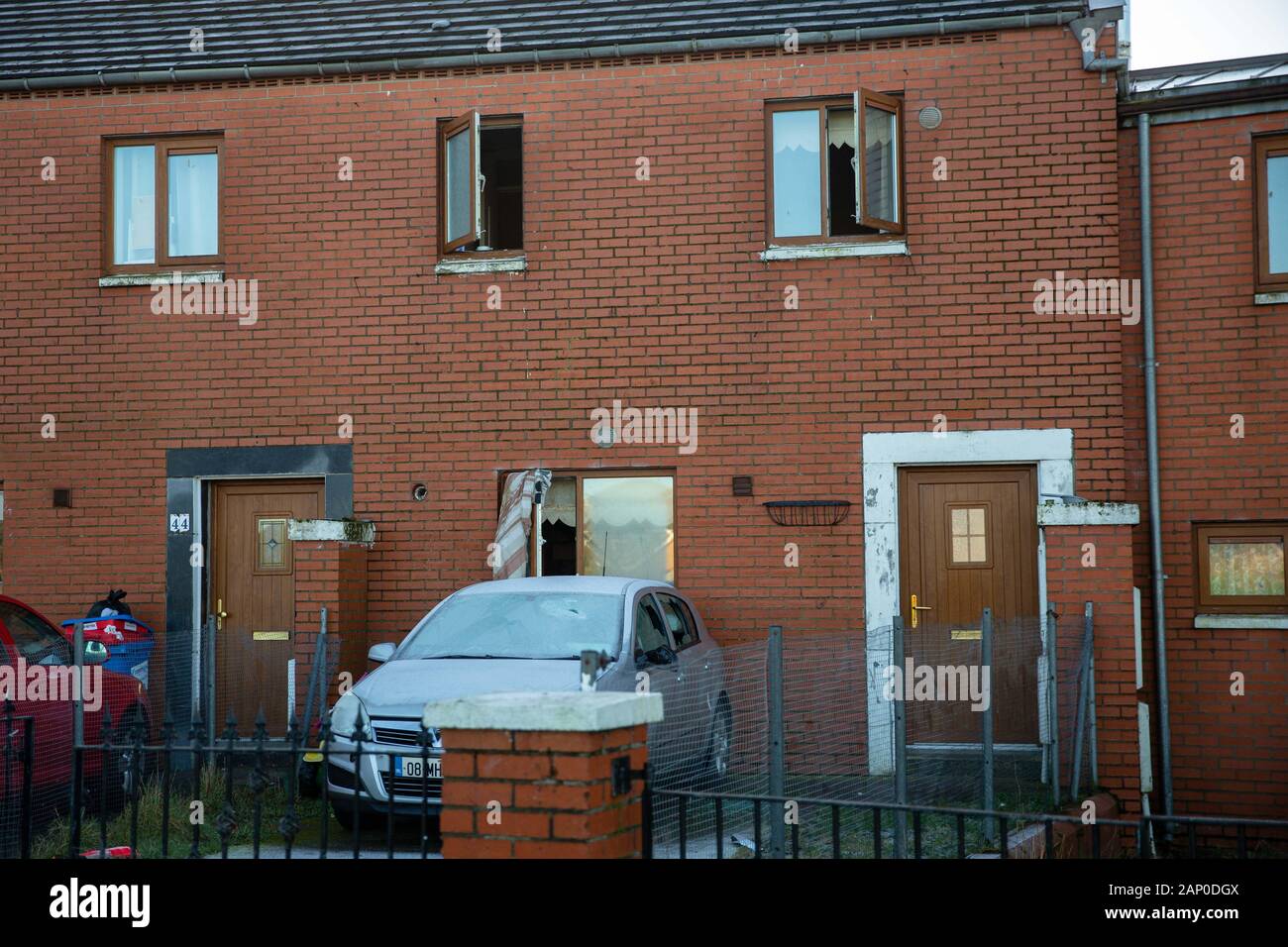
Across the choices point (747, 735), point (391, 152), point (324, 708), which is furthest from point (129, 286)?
point (747, 735)

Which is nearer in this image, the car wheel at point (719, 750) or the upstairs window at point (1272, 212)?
the car wheel at point (719, 750)

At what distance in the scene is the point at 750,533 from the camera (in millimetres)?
11414

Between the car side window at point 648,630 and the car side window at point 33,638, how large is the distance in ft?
12.8

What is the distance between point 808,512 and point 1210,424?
132 inches

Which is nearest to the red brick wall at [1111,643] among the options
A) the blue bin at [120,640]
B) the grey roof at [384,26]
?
the grey roof at [384,26]

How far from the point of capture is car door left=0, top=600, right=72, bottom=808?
8531 mm

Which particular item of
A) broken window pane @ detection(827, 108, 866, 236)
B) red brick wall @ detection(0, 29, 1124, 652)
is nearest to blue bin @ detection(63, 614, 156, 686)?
red brick wall @ detection(0, 29, 1124, 652)

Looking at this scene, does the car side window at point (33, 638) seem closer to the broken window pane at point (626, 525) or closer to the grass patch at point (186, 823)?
the grass patch at point (186, 823)

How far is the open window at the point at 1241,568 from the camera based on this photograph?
11.2 meters

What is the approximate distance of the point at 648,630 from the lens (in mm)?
9500

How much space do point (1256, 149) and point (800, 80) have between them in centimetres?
380

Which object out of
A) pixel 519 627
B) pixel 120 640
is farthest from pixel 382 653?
pixel 120 640

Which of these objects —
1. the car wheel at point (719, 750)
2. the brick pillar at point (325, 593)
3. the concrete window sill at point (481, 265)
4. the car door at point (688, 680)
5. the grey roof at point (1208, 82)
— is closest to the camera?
the car door at point (688, 680)

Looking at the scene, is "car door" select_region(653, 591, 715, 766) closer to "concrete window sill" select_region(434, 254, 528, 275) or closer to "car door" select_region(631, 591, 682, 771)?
"car door" select_region(631, 591, 682, 771)
